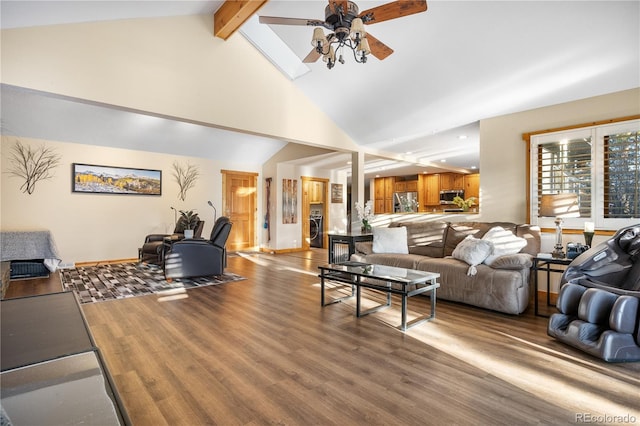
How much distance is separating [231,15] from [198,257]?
338 cm

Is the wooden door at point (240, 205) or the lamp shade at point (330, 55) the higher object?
the lamp shade at point (330, 55)

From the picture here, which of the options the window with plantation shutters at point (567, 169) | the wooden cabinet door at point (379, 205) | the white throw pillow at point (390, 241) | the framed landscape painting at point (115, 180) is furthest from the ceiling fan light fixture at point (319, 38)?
the wooden cabinet door at point (379, 205)

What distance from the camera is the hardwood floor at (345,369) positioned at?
177 cm

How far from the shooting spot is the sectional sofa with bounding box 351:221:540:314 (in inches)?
134

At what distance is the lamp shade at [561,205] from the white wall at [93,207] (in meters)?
6.86

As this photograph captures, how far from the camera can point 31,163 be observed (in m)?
5.80

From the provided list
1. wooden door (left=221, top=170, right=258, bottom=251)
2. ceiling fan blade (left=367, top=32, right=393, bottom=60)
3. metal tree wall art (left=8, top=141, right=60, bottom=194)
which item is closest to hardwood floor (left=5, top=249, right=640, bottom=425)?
ceiling fan blade (left=367, top=32, right=393, bottom=60)

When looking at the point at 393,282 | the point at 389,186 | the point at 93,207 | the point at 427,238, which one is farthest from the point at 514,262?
the point at 389,186

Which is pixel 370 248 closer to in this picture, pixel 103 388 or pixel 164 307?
pixel 164 307

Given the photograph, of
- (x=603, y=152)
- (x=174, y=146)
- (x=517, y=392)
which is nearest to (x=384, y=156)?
(x=603, y=152)

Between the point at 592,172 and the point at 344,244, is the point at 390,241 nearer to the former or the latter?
the point at 344,244

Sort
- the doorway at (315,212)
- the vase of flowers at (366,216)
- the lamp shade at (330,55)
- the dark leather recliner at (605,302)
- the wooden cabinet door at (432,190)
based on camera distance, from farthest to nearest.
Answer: the wooden cabinet door at (432,190)
the doorway at (315,212)
the vase of flowers at (366,216)
the lamp shade at (330,55)
the dark leather recliner at (605,302)

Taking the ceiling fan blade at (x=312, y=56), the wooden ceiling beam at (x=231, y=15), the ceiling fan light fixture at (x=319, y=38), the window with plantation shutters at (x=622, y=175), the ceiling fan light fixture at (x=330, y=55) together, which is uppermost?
the wooden ceiling beam at (x=231, y=15)

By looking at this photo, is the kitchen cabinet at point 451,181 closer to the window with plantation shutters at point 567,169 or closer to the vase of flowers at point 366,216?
the vase of flowers at point 366,216
